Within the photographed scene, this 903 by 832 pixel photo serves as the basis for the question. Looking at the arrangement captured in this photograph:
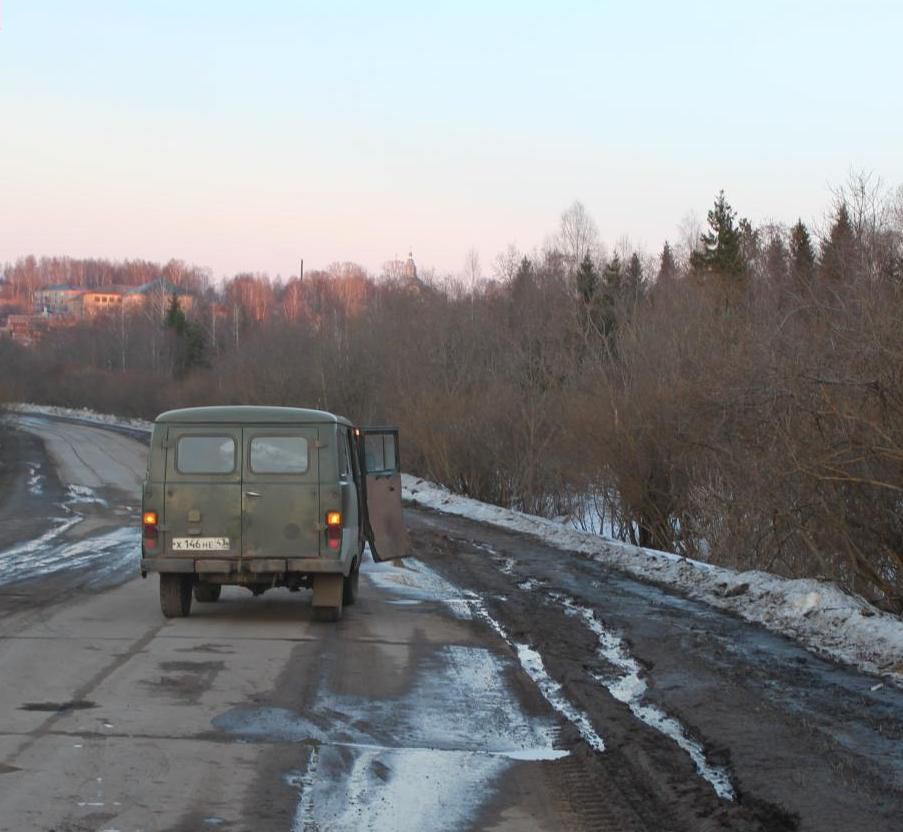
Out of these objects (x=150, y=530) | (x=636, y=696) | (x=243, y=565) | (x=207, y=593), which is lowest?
(x=207, y=593)

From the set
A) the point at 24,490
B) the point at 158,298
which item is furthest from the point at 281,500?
the point at 158,298

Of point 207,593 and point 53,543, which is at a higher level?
point 207,593

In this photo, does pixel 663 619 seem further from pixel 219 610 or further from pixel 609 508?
pixel 609 508

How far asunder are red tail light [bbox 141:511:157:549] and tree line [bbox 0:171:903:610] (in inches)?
294

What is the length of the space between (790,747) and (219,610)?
8240mm

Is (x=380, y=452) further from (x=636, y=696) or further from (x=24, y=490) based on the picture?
(x=24, y=490)

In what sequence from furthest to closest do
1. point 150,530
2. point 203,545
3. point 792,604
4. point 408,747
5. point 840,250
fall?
1. point 840,250
2. point 792,604
3. point 150,530
4. point 203,545
5. point 408,747

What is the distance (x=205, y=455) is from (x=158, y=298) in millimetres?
150710

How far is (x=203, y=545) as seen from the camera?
12.8m

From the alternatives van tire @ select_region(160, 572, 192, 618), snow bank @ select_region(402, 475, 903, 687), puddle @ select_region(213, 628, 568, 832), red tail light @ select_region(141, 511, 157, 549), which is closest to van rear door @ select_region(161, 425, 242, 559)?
red tail light @ select_region(141, 511, 157, 549)

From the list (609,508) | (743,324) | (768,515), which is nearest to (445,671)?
(768,515)

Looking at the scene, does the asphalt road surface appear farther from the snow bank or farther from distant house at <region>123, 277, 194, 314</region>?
distant house at <region>123, 277, 194, 314</region>

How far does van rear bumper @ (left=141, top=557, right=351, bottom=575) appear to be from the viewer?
41.9 feet

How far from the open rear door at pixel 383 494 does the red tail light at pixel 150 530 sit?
3033 millimetres
